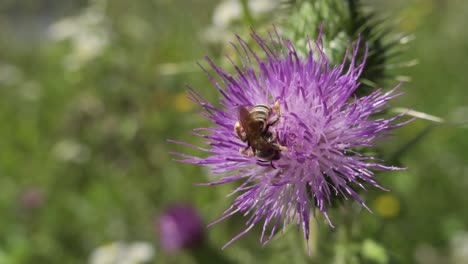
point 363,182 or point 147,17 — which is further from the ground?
point 147,17

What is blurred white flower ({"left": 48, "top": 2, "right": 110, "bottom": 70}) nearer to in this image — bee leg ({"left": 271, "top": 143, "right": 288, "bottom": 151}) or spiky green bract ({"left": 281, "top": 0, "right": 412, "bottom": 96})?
spiky green bract ({"left": 281, "top": 0, "right": 412, "bottom": 96})

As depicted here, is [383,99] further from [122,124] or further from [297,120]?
[122,124]

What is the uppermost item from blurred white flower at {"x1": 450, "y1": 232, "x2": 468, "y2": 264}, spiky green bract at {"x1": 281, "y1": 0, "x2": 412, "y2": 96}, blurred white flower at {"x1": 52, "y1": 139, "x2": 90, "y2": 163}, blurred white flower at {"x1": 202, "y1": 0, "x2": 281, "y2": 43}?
blurred white flower at {"x1": 52, "y1": 139, "x2": 90, "y2": 163}

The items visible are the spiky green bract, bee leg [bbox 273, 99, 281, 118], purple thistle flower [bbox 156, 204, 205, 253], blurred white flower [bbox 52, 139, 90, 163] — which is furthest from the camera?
blurred white flower [bbox 52, 139, 90, 163]

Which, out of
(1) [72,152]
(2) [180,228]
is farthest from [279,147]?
(1) [72,152]

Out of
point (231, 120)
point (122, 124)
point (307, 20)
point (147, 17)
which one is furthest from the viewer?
point (147, 17)

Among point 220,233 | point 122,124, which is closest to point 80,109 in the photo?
point 122,124

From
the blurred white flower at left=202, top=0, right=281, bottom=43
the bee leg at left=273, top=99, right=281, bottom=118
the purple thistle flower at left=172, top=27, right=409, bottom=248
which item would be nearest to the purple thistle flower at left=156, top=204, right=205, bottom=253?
the blurred white flower at left=202, top=0, right=281, bottom=43
